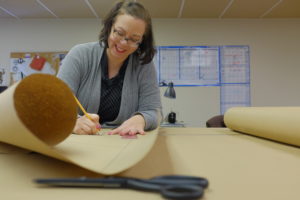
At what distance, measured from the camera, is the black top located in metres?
1.28

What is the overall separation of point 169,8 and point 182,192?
9.97 feet

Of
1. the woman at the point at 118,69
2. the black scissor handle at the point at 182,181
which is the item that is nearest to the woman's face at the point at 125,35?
the woman at the point at 118,69

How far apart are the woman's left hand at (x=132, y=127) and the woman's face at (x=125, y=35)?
359 mm

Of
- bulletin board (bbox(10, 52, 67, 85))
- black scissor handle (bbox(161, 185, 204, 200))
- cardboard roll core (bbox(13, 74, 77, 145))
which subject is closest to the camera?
black scissor handle (bbox(161, 185, 204, 200))

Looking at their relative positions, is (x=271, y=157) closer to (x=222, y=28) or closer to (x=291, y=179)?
(x=291, y=179)

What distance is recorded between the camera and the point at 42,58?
3461 mm

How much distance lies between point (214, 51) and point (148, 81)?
245 cm

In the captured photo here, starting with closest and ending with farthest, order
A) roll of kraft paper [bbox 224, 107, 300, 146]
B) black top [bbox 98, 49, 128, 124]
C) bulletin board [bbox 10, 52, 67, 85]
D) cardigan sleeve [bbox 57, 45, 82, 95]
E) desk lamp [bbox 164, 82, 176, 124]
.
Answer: roll of kraft paper [bbox 224, 107, 300, 146] → cardigan sleeve [bbox 57, 45, 82, 95] → black top [bbox 98, 49, 128, 124] → desk lamp [bbox 164, 82, 176, 124] → bulletin board [bbox 10, 52, 67, 85]

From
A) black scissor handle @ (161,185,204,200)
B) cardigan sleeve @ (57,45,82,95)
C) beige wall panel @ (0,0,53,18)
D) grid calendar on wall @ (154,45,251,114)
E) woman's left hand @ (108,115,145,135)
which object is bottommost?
black scissor handle @ (161,185,204,200)

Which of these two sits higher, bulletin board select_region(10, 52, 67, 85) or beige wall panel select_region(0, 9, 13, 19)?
beige wall panel select_region(0, 9, 13, 19)

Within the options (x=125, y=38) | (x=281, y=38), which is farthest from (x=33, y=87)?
(x=281, y=38)

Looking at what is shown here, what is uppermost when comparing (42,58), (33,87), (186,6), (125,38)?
(186,6)

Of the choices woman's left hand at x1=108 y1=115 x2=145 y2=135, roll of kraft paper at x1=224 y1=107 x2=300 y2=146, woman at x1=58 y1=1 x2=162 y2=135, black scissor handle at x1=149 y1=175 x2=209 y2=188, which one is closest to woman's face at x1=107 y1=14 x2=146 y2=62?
woman at x1=58 y1=1 x2=162 y2=135

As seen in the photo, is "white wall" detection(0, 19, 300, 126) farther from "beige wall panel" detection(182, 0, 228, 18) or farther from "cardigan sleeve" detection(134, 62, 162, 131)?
"cardigan sleeve" detection(134, 62, 162, 131)
